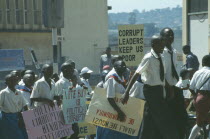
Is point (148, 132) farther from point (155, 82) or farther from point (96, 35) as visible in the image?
point (96, 35)

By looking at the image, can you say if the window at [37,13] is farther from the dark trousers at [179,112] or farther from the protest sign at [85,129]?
the dark trousers at [179,112]

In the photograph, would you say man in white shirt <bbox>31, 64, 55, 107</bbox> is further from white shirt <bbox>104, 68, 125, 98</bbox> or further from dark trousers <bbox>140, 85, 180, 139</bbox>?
dark trousers <bbox>140, 85, 180, 139</bbox>

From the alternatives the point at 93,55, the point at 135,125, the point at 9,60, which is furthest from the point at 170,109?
the point at 93,55

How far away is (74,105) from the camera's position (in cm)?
1009

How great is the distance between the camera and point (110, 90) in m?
8.41

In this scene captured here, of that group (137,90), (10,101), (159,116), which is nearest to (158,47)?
(159,116)

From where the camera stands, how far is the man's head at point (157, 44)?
7.63 metres

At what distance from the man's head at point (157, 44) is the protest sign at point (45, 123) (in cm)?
258

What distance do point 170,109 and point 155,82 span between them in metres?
0.42

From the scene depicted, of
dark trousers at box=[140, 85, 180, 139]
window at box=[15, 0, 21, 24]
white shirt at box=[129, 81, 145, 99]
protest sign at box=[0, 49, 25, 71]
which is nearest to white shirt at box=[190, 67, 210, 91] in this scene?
white shirt at box=[129, 81, 145, 99]

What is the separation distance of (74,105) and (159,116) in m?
2.81

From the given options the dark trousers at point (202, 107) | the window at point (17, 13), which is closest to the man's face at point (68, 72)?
the dark trousers at point (202, 107)

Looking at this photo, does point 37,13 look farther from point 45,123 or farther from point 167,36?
point 167,36

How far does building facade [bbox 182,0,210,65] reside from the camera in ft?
60.4
